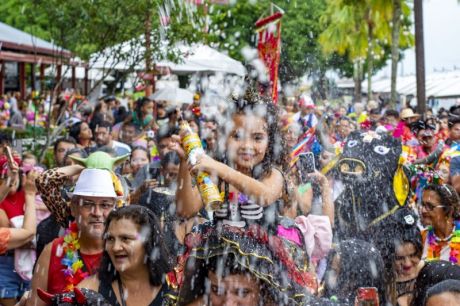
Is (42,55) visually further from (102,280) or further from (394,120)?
(102,280)

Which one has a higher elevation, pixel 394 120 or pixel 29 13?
pixel 29 13

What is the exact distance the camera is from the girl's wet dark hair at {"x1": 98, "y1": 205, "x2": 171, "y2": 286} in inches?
172

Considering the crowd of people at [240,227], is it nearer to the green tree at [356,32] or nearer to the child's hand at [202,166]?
the child's hand at [202,166]

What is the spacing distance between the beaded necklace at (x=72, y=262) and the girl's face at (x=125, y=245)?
1.46ft

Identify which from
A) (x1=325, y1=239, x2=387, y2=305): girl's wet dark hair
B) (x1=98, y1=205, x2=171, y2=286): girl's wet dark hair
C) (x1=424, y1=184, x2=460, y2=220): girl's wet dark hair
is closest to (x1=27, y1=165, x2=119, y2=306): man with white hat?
(x1=98, y1=205, x2=171, y2=286): girl's wet dark hair

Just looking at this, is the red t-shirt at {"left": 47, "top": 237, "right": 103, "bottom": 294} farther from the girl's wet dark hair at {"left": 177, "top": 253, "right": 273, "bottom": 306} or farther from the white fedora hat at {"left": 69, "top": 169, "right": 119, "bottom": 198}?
the girl's wet dark hair at {"left": 177, "top": 253, "right": 273, "bottom": 306}

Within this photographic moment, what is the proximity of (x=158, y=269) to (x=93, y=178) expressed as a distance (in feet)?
3.24

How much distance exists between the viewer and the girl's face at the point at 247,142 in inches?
172

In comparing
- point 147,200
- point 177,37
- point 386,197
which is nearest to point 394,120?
point 177,37

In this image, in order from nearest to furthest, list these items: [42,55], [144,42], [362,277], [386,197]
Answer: [362,277], [386,197], [144,42], [42,55]

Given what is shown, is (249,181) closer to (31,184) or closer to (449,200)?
(31,184)

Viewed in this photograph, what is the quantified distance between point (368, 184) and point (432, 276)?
2244 mm

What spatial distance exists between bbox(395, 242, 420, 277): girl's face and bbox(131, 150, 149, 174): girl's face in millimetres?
3953

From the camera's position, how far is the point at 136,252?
4.35 metres
